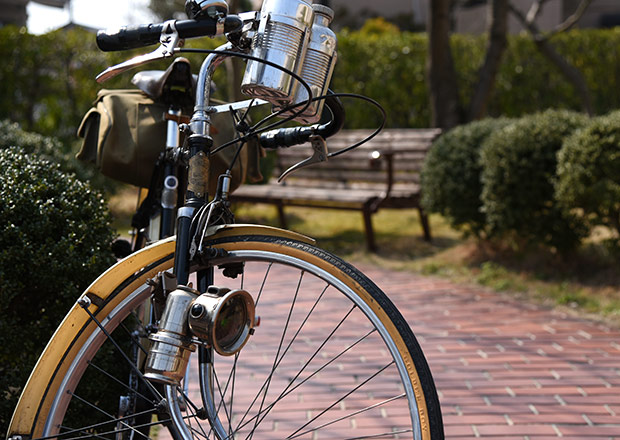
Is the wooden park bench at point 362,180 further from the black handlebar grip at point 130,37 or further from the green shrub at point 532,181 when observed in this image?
the black handlebar grip at point 130,37

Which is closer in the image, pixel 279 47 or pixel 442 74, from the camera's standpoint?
pixel 279 47

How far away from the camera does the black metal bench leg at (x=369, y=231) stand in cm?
734

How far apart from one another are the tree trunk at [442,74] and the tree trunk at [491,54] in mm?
261

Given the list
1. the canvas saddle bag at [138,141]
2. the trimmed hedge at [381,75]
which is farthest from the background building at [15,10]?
the canvas saddle bag at [138,141]

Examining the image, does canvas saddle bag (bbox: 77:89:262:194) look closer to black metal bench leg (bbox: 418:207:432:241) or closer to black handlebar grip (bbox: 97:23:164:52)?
black handlebar grip (bbox: 97:23:164:52)

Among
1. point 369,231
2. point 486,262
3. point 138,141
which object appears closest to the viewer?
point 138,141

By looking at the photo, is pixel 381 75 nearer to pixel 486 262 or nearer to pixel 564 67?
pixel 564 67

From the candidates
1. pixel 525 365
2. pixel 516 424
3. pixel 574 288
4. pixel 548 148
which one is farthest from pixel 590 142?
pixel 516 424

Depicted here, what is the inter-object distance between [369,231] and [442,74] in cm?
291

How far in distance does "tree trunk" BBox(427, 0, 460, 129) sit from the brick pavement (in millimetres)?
3884

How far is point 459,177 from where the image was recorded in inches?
269

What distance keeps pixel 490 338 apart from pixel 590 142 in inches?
75.9

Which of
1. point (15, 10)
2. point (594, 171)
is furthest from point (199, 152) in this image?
point (15, 10)

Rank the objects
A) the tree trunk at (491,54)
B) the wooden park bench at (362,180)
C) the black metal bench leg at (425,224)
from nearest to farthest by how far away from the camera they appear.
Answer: the wooden park bench at (362,180) → the black metal bench leg at (425,224) → the tree trunk at (491,54)
